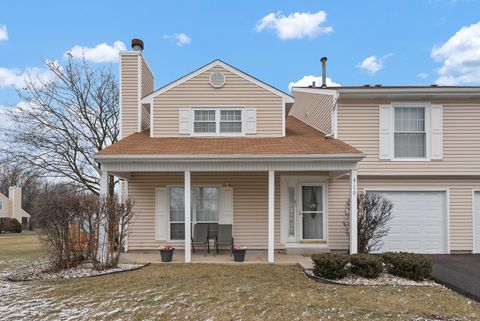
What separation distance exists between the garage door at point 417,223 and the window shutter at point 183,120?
645 cm

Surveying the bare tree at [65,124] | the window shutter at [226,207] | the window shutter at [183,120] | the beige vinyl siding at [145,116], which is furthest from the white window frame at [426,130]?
the bare tree at [65,124]

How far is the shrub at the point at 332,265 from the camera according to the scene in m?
7.54

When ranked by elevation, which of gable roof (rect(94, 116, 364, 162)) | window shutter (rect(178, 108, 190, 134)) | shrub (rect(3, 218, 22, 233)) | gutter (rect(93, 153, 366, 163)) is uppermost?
window shutter (rect(178, 108, 190, 134))

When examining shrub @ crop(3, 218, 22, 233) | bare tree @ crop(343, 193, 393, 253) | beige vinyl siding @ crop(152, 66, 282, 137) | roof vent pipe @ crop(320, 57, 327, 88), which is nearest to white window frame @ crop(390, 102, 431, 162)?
bare tree @ crop(343, 193, 393, 253)

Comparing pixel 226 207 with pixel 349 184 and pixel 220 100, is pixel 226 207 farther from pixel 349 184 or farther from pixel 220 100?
pixel 349 184

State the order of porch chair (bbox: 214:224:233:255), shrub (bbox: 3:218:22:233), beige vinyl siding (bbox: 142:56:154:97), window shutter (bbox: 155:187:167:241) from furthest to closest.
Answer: shrub (bbox: 3:218:22:233) → beige vinyl siding (bbox: 142:56:154:97) → window shutter (bbox: 155:187:167:241) → porch chair (bbox: 214:224:233:255)

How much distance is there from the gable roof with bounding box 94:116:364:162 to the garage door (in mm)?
2800

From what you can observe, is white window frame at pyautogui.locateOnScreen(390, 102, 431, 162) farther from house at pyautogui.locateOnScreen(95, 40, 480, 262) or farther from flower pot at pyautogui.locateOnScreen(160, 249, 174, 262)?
flower pot at pyautogui.locateOnScreen(160, 249, 174, 262)

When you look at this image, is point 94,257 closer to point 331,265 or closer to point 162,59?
point 331,265

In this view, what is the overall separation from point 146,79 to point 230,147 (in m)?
4.74

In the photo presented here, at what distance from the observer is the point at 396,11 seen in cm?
1382

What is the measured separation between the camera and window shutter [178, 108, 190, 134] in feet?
38.4

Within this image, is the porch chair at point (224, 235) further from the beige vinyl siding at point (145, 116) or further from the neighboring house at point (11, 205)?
the neighboring house at point (11, 205)

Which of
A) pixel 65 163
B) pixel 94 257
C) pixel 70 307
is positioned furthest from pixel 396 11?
pixel 65 163
